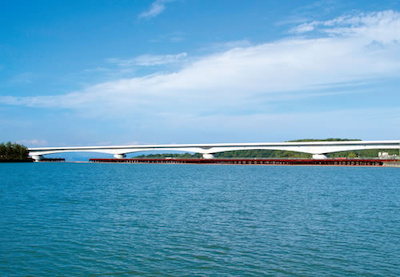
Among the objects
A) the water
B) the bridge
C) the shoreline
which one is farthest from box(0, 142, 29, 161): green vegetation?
the water

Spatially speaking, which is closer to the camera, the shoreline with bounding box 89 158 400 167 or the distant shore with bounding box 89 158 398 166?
the shoreline with bounding box 89 158 400 167

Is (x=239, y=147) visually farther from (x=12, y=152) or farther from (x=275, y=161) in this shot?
(x=12, y=152)

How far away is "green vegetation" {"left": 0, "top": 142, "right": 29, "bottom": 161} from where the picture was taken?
14925cm

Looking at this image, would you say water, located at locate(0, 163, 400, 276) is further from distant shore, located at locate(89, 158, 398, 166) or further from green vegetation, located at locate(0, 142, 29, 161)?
green vegetation, located at locate(0, 142, 29, 161)

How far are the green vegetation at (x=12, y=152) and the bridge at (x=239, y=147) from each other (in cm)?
1223

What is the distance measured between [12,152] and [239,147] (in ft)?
293

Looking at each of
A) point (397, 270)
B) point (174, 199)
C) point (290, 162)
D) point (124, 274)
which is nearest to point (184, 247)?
point (124, 274)

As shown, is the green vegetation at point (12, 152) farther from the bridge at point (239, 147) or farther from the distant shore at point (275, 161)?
the distant shore at point (275, 161)

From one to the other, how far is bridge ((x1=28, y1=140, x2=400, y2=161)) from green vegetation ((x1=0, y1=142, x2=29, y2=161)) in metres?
12.2

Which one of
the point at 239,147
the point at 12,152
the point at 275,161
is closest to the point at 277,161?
the point at 275,161

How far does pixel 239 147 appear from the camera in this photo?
132 m

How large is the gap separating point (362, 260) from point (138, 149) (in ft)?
456

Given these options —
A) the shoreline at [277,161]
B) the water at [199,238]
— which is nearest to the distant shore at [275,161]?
the shoreline at [277,161]

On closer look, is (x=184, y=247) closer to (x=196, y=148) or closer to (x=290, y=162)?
(x=290, y=162)
